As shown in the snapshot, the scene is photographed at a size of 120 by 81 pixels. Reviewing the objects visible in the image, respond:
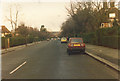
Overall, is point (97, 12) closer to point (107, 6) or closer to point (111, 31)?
point (107, 6)

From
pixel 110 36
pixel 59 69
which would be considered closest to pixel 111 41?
pixel 110 36

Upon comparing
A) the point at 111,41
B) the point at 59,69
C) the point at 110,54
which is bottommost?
the point at 59,69

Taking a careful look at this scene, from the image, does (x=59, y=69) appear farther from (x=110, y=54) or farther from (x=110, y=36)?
(x=110, y=36)

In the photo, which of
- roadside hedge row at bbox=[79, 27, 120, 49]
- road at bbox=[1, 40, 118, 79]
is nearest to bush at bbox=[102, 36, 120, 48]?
roadside hedge row at bbox=[79, 27, 120, 49]

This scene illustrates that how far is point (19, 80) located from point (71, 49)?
9445mm

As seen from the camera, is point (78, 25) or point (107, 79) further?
point (78, 25)

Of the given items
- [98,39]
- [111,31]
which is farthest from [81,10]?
[111,31]

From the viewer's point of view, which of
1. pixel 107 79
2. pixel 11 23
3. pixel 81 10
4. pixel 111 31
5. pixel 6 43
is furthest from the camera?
pixel 11 23

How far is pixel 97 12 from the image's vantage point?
88.6 ft

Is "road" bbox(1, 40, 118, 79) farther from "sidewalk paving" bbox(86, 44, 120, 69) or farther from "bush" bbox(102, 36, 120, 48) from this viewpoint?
"bush" bbox(102, 36, 120, 48)

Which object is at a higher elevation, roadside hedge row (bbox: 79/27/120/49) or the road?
roadside hedge row (bbox: 79/27/120/49)

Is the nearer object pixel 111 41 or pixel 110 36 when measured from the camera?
pixel 111 41

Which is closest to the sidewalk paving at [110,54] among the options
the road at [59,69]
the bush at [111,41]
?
the road at [59,69]

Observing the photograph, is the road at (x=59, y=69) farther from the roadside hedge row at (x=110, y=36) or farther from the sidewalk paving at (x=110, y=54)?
the roadside hedge row at (x=110, y=36)
